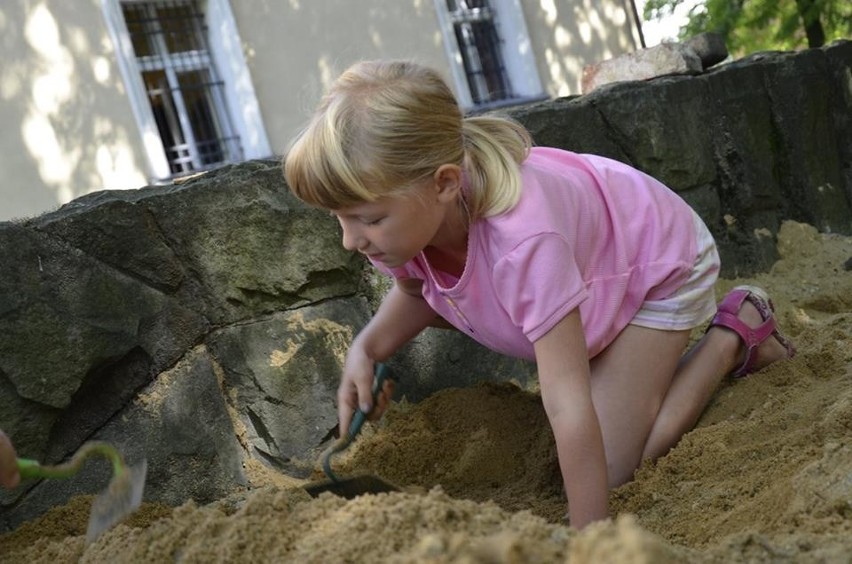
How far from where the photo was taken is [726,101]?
3.72m

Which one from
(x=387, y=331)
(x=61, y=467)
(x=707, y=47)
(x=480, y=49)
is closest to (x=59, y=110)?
(x=707, y=47)

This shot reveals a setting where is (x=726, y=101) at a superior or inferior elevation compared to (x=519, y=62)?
inferior

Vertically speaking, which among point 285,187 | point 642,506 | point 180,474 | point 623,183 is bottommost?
point 642,506

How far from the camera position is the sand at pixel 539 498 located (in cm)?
123

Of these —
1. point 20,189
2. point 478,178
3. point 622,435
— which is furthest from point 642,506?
point 20,189

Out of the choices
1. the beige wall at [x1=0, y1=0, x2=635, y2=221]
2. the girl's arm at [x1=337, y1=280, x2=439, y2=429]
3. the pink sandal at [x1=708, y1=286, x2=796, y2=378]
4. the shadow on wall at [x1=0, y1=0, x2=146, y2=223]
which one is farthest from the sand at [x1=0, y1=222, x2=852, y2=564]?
the shadow on wall at [x1=0, y1=0, x2=146, y2=223]

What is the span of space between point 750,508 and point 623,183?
97 centimetres

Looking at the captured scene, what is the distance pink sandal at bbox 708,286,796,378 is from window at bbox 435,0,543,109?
7.26 metres

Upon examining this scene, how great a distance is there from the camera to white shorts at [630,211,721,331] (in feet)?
7.77

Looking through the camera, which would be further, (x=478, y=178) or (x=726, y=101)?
(x=726, y=101)

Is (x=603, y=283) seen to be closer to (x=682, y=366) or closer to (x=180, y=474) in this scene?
(x=682, y=366)

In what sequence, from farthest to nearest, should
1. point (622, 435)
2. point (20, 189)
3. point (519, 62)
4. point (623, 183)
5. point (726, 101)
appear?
point (519, 62) → point (20, 189) → point (726, 101) → point (623, 183) → point (622, 435)

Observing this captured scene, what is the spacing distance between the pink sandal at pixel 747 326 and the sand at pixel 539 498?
0.13ft

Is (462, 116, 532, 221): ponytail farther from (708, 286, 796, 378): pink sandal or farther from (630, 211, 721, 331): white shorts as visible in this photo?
(708, 286, 796, 378): pink sandal
